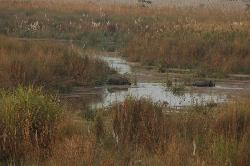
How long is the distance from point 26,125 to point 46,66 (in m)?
8.84

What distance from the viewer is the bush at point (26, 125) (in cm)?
941

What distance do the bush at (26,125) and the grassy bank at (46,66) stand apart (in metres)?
5.51

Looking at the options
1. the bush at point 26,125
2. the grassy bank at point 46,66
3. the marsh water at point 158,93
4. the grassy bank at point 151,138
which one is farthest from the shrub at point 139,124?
the grassy bank at point 46,66

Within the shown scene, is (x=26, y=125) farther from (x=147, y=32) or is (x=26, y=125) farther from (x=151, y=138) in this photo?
(x=147, y=32)

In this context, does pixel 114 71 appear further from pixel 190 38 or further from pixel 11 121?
pixel 11 121

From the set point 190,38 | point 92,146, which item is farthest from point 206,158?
point 190,38

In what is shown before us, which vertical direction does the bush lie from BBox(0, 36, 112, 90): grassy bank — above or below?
above

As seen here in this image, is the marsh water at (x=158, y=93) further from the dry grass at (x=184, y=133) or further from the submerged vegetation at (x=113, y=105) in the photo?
the dry grass at (x=184, y=133)

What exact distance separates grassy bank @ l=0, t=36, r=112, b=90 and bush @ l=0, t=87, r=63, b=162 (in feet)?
18.1

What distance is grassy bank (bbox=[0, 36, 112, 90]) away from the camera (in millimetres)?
16625

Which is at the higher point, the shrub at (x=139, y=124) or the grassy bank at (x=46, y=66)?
the shrub at (x=139, y=124)

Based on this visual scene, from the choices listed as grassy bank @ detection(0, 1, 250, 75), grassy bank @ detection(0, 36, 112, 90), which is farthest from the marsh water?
grassy bank @ detection(0, 1, 250, 75)

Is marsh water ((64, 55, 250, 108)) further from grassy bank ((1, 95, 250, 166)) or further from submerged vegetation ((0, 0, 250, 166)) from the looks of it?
grassy bank ((1, 95, 250, 166))

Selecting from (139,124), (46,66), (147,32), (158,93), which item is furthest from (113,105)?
(147,32)
